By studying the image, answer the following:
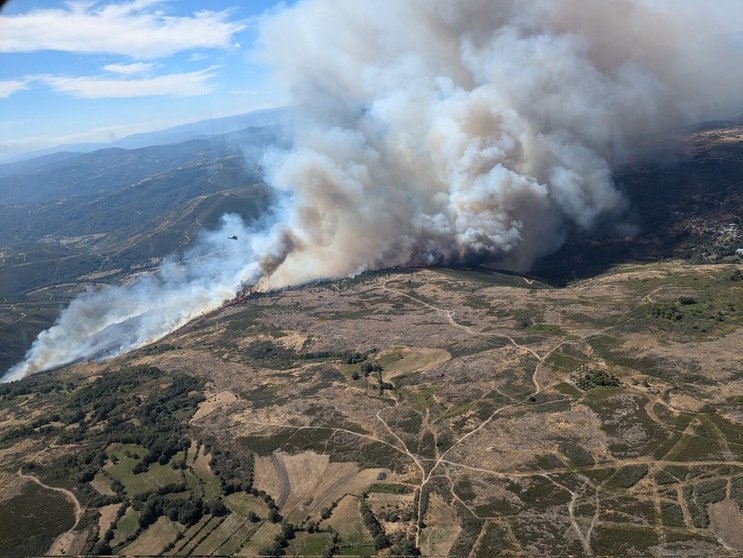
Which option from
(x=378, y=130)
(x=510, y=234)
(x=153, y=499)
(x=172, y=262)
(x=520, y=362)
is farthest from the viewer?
(x=172, y=262)

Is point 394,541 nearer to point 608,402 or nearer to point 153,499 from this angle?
point 153,499

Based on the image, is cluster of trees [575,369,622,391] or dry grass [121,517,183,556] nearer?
dry grass [121,517,183,556]

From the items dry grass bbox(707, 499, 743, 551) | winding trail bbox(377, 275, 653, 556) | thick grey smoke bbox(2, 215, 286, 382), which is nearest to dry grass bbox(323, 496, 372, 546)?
winding trail bbox(377, 275, 653, 556)

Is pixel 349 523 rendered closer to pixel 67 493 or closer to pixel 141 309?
pixel 67 493

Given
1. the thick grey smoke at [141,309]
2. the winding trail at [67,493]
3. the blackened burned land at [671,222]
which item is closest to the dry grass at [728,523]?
the winding trail at [67,493]

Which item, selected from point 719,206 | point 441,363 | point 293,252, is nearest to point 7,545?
point 441,363

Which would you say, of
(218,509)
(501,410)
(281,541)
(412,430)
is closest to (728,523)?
(501,410)

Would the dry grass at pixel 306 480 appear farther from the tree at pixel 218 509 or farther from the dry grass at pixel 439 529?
the dry grass at pixel 439 529

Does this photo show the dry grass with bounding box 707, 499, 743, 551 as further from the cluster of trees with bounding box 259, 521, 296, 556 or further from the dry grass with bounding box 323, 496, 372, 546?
the cluster of trees with bounding box 259, 521, 296, 556
